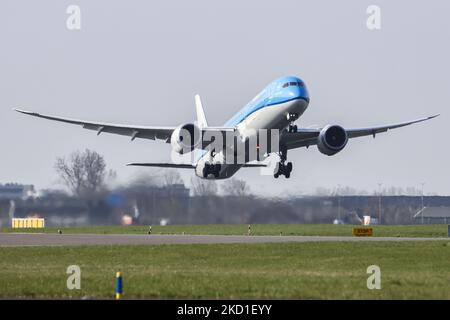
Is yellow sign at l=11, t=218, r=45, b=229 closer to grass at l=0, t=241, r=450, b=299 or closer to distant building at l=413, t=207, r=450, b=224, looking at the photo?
grass at l=0, t=241, r=450, b=299

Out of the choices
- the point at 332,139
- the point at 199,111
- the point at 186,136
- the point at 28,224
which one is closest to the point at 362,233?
the point at 332,139

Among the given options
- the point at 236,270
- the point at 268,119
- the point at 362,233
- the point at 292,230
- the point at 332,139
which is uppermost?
the point at 268,119

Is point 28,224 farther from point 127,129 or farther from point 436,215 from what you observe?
point 436,215

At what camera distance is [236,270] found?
112 feet

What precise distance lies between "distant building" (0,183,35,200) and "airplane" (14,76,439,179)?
27.5 ft

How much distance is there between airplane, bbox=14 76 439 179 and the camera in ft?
182

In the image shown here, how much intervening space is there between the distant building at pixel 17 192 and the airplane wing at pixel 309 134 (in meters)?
19.5

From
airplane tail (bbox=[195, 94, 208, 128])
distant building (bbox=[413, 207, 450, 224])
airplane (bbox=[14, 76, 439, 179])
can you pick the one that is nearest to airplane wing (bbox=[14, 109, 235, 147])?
airplane (bbox=[14, 76, 439, 179])

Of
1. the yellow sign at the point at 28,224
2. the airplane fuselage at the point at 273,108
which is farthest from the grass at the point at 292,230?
the airplane fuselage at the point at 273,108

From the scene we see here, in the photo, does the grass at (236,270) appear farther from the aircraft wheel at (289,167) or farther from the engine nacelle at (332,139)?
the aircraft wheel at (289,167)

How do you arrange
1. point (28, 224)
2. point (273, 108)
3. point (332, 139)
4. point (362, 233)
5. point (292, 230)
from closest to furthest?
point (273, 108), point (362, 233), point (332, 139), point (292, 230), point (28, 224)

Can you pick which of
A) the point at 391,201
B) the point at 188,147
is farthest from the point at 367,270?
the point at 391,201

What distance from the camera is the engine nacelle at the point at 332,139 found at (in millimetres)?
62938

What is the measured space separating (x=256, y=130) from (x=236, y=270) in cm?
2378
